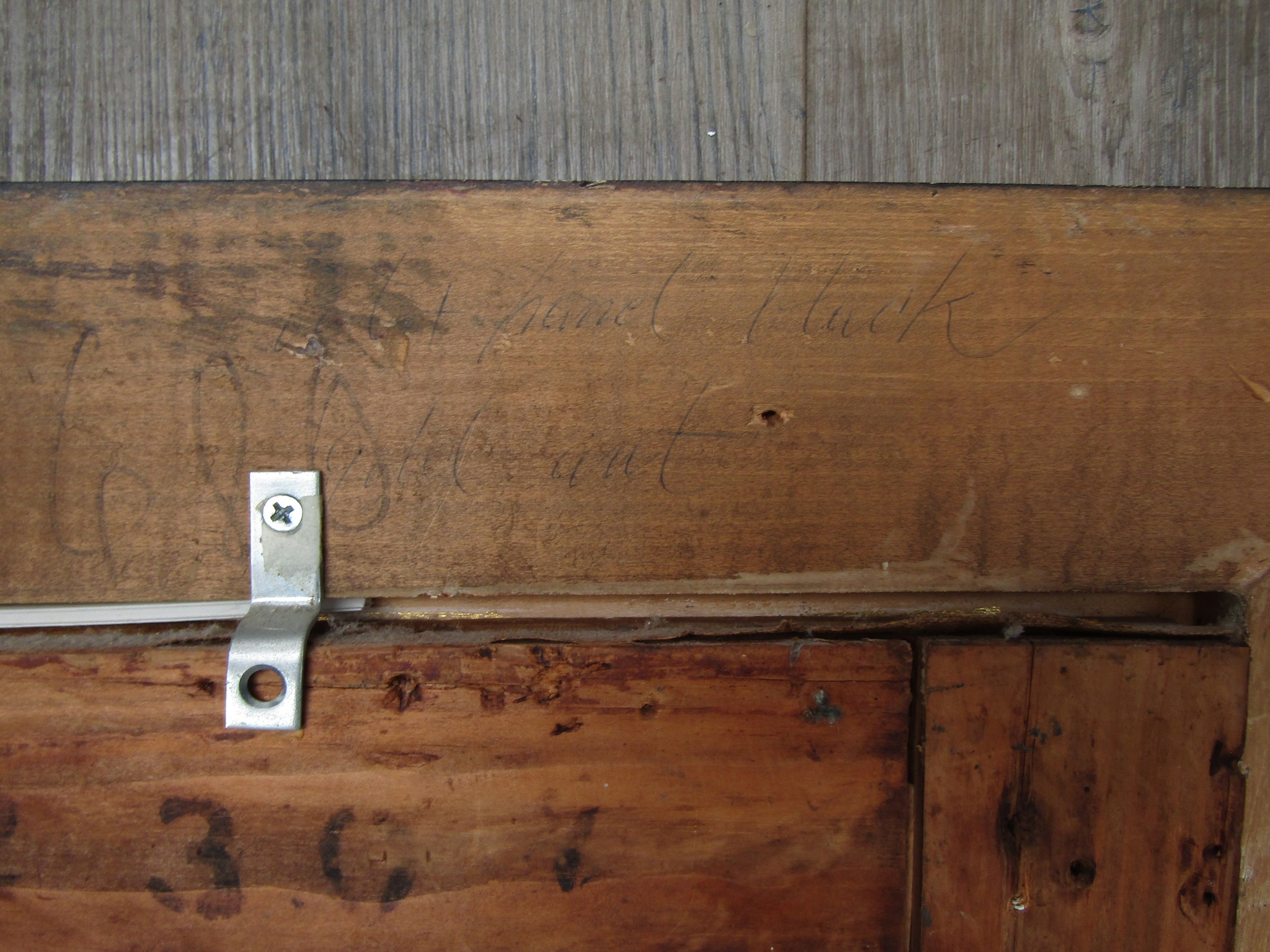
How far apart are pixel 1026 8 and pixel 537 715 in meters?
0.83

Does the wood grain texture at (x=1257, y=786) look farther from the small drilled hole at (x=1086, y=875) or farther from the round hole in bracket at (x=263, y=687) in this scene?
the round hole in bracket at (x=263, y=687)

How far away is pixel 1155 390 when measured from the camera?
0.66m

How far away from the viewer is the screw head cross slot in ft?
2.13

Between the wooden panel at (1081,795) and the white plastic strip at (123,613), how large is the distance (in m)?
0.61

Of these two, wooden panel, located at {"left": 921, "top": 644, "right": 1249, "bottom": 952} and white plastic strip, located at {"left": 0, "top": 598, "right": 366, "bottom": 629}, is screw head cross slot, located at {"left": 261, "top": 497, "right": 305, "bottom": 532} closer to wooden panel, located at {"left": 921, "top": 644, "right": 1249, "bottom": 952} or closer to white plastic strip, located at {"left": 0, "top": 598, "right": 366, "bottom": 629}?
white plastic strip, located at {"left": 0, "top": 598, "right": 366, "bottom": 629}

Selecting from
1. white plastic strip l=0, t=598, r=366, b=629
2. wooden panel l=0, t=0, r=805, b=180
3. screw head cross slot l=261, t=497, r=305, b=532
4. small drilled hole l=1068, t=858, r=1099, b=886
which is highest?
wooden panel l=0, t=0, r=805, b=180

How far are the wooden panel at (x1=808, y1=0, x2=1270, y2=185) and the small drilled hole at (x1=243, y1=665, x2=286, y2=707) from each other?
0.71m

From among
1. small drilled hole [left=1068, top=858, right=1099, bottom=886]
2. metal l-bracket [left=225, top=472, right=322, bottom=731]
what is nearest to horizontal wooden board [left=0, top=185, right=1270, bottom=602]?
metal l-bracket [left=225, top=472, right=322, bottom=731]

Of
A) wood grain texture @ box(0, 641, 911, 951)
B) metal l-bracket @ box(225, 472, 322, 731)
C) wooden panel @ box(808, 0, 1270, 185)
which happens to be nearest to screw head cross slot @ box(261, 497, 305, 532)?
metal l-bracket @ box(225, 472, 322, 731)

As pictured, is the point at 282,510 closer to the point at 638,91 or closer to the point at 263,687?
the point at 263,687

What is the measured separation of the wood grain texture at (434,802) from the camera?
2.09 feet

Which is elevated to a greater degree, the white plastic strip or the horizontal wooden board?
the horizontal wooden board

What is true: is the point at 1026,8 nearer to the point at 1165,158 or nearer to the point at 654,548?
the point at 1165,158

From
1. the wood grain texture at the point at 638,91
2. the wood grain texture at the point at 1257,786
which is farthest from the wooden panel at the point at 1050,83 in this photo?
the wood grain texture at the point at 1257,786
